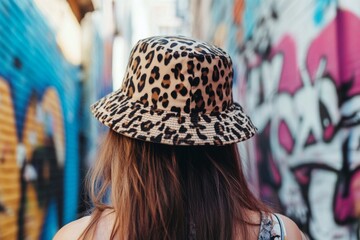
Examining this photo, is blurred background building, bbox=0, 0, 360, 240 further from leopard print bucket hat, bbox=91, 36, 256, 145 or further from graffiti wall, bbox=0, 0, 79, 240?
leopard print bucket hat, bbox=91, 36, 256, 145

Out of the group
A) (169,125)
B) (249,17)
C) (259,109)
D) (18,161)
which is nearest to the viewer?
(169,125)

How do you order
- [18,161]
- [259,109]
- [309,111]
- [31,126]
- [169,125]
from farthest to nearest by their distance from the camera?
[259,109], [309,111], [31,126], [18,161], [169,125]

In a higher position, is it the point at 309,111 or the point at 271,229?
the point at 309,111

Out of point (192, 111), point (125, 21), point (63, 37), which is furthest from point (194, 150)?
point (125, 21)

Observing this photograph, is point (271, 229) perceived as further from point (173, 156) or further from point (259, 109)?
point (259, 109)

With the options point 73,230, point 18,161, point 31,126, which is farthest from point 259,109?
point 73,230

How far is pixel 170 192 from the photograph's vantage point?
125cm

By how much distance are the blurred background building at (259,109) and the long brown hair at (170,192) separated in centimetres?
79

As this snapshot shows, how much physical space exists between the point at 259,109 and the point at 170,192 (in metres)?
4.32

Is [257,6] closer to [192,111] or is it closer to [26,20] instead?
[26,20]

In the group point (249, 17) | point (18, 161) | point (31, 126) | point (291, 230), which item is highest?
point (249, 17)

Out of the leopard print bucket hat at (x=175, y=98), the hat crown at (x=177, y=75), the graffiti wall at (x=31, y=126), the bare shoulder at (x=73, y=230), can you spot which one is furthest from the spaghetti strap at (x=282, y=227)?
the graffiti wall at (x=31, y=126)

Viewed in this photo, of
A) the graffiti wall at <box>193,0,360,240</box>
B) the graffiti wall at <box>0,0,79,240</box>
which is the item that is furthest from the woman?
the graffiti wall at <box>193,0,360,240</box>

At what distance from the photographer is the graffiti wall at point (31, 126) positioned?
2.84m
